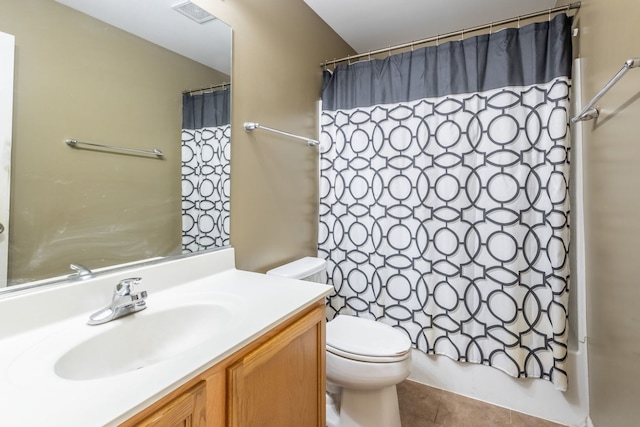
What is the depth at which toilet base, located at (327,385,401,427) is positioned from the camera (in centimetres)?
142

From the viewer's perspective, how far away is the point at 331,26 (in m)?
2.19

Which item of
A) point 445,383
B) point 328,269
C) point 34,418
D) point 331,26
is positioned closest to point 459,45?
point 331,26

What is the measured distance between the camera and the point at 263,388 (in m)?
0.85

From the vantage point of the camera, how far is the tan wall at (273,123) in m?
1.48

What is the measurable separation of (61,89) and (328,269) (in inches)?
63.7

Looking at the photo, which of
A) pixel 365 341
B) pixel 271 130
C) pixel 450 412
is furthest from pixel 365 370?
pixel 271 130

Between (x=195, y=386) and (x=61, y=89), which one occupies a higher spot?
(x=61, y=89)

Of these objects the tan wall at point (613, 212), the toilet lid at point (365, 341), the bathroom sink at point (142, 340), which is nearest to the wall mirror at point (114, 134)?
the bathroom sink at point (142, 340)

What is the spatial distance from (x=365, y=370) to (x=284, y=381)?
21.2 inches

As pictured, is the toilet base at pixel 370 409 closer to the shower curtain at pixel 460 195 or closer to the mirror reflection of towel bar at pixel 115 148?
the shower curtain at pixel 460 195

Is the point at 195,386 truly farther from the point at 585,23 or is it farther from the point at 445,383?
the point at 585,23

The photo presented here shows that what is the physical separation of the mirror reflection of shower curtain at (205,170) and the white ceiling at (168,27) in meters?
0.16

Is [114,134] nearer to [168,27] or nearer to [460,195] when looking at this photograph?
[168,27]

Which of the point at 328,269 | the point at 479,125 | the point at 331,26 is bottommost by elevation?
the point at 328,269
